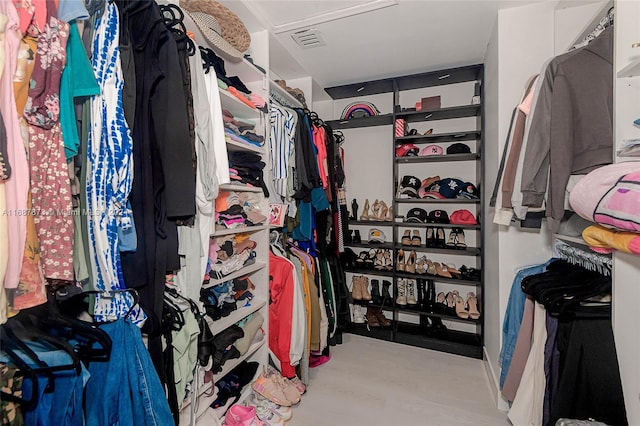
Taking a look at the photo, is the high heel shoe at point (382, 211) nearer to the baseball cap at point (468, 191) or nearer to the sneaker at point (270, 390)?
the baseball cap at point (468, 191)

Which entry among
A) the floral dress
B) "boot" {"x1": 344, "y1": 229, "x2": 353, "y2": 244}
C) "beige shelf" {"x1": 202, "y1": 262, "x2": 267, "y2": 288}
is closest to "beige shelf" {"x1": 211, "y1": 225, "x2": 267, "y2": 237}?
"beige shelf" {"x1": 202, "y1": 262, "x2": 267, "y2": 288}

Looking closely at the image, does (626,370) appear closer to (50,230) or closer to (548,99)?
(548,99)

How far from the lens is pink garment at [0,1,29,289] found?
0.65 m

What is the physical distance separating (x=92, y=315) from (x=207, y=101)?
0.92 m

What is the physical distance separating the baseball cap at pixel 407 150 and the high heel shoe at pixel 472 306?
1.34m

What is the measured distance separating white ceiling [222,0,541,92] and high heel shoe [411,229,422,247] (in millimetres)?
1451

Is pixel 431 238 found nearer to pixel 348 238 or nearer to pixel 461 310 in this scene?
pixel 461 310

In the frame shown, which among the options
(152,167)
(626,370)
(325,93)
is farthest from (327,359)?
(325,93)

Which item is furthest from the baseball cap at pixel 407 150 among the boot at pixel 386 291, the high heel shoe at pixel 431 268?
the boot at pixel 386 291

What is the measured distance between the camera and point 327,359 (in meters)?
2.29

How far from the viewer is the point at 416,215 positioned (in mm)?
2623

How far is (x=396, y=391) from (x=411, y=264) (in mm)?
1098

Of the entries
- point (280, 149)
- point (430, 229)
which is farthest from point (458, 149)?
point (280, 149)

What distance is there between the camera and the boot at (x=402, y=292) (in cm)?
262
